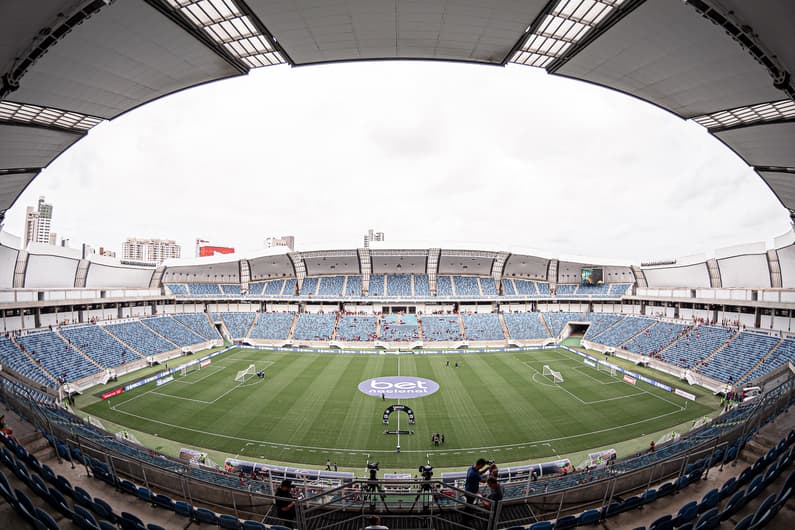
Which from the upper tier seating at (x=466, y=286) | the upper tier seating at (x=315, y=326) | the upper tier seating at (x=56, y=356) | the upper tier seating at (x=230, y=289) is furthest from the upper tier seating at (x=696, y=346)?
the upper tier seating at (x=230, y=289)

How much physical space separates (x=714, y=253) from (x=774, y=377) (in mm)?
24397

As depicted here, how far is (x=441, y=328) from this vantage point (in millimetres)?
45375

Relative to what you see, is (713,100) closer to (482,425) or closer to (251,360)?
(482,425)

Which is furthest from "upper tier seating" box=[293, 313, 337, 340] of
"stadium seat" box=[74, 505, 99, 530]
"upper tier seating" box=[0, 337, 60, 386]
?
"stadium seat" box=[74, 505, 99, 530]

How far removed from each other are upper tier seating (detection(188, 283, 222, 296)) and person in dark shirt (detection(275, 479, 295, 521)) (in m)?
50.3

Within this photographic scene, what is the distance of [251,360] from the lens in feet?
118

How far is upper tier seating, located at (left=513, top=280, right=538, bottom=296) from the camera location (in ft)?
172

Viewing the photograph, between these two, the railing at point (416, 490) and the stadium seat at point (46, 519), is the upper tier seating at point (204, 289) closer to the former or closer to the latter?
the railing at point (416, 490)

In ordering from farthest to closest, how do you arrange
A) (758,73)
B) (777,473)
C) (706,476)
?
(758,73)
(706,476)
(777,473)

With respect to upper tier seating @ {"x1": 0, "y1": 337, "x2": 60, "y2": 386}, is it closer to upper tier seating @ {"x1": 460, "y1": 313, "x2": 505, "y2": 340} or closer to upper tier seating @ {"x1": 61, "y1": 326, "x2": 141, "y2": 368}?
upper tier seating @ {"x1": 61, "y1": 326, "x2": 141, "y2": 368}

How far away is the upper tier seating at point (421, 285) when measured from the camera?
52.0 metres

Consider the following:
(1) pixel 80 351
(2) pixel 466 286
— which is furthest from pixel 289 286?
(2) pixel 466 286

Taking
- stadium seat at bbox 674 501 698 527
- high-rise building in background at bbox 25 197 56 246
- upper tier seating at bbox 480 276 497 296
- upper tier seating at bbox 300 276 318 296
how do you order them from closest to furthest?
1. stadium seat at bbox 674 501 698 527
2. upper tier seating at bbox 300 276 318 296
3. upper tier seating at bbox 480 276 497 296
4. high-rise building in background at bbox 25 197 56 246

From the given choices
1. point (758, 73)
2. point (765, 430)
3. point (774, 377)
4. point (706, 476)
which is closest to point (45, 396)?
point (706, 476)
